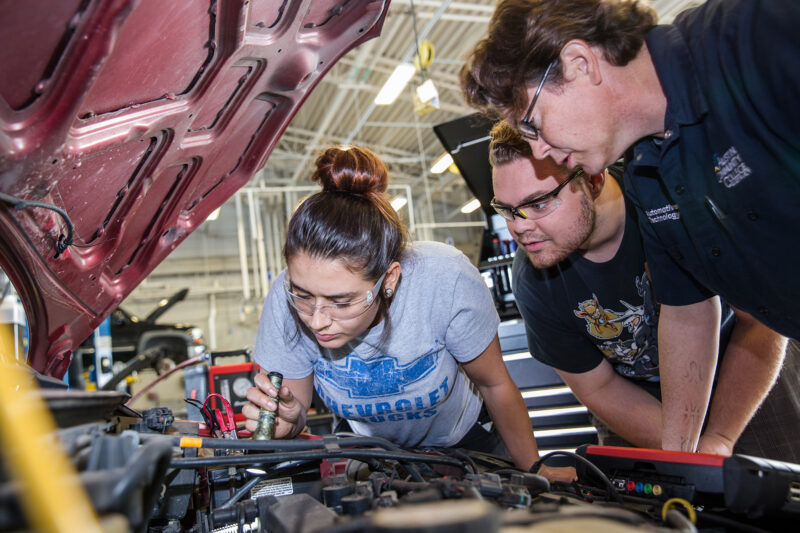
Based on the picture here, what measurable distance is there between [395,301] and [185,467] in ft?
2.51

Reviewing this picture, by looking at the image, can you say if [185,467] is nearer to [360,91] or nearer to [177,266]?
[360,91]

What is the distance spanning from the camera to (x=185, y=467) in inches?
35.1

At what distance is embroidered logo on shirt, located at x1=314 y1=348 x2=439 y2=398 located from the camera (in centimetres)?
151

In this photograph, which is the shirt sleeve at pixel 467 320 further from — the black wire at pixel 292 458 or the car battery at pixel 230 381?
the car battery at pixel 230 381

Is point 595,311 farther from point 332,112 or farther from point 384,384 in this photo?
point 332,112

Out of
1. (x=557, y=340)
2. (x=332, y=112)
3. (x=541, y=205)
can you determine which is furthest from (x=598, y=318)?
(x=332, y=112)

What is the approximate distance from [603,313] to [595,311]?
25 millimetres

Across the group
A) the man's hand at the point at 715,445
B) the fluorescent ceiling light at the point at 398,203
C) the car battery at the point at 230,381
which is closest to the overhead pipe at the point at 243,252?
the fluorescent ceiling light at the point at 398,203

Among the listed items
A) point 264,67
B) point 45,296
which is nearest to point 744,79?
point 264,67

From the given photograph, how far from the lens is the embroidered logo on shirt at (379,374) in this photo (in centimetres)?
151

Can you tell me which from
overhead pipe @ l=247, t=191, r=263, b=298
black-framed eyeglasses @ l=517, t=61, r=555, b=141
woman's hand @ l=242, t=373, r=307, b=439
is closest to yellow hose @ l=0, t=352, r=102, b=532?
woman's hand @ l=242, t=373, r=307, b=439

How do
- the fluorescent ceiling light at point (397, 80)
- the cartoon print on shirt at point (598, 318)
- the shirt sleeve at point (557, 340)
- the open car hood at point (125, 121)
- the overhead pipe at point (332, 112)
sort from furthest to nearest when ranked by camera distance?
1. the overhead pipe at point (332, 112)
2. the fluorescent ceiling light at point (397, 80)
3. the shirt sleeve at point (557, 340)
4. the cartoon print on shirt at point (598, 318)
5. the open car hood at point (125, 121)

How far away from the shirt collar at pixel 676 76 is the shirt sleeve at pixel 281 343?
1.05 meters

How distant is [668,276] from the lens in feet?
4.84
